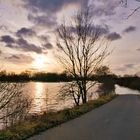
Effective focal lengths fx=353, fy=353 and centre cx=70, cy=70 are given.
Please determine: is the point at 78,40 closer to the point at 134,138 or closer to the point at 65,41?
the point at 65,41

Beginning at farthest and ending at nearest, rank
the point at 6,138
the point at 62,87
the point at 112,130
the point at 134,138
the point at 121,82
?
the point at 121,82, the point at 62,87, the point at 112,130, the point at 134,138, the point at 6,138

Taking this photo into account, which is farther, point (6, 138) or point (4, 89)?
point (4, 89)

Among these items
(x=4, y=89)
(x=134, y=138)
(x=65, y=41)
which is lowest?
(x=134, y=138)

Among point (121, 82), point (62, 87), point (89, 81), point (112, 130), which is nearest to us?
point (112, 130)

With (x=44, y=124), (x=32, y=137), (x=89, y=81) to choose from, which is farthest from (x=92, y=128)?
→ (x=89, y=81)

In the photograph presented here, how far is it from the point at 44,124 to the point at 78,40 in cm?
1872

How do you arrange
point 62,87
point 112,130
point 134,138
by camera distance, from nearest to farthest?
1. point 134,138
2. point 112,130
3. point 62,87

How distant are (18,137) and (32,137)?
54 cm

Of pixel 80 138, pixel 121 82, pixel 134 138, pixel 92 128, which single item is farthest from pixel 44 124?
pixel 121 82

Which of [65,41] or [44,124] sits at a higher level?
[65,41]

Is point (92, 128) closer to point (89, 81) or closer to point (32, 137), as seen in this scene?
point (32, 137)

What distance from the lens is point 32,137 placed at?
42.3 ft

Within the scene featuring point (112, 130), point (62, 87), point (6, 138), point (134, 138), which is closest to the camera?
point (6, 138)

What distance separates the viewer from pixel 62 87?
3272 centimetres
